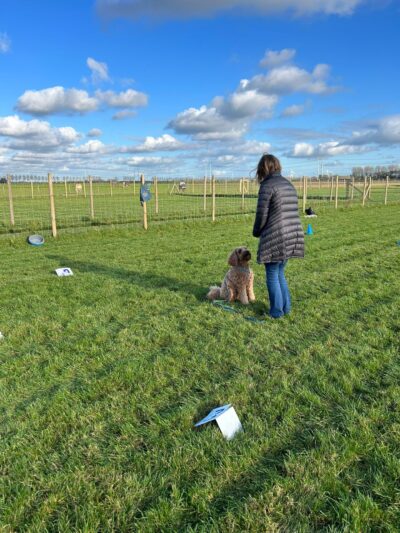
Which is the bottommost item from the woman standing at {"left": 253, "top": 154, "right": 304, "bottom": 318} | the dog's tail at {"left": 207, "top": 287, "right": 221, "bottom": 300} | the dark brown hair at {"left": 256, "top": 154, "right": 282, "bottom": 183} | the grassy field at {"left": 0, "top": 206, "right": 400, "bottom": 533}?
the grassy field at {"left": 0, "top": 206, "right": 400, "bottom": 533}

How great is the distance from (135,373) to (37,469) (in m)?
1.22

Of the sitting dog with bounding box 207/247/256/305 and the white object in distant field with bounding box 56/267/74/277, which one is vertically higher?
the sitting dog with bounding box 207/247/256/305

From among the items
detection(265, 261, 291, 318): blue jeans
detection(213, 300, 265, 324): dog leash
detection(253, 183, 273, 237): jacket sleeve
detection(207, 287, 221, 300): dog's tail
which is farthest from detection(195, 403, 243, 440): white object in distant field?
detection(207, 287, 221, 300): dog's tail

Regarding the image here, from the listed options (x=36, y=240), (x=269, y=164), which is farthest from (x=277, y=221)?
(x=36, y=240)

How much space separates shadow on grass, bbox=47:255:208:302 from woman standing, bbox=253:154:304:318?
1413 mm

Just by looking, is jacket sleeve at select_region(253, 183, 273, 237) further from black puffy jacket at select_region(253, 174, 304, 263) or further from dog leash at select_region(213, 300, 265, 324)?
dog leash at select_region(213, 300, 265, 324)

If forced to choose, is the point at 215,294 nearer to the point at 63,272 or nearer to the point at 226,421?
the point at 226,421

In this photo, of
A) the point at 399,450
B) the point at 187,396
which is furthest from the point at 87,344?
the point at 399,450

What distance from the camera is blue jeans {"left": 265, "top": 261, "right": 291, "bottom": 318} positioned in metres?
4.65

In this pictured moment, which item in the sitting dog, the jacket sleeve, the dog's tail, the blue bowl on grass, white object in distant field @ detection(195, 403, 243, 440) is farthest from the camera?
the blue bowl on grass

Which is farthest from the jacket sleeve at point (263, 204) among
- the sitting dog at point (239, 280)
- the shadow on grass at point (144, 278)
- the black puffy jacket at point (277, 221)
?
the shadow on grass at point (144, 278)

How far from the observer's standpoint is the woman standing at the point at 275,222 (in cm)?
439

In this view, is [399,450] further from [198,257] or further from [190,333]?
[198,257]

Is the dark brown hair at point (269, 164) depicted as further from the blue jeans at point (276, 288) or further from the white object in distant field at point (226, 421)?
the white object in distant field at point (226, 421)
